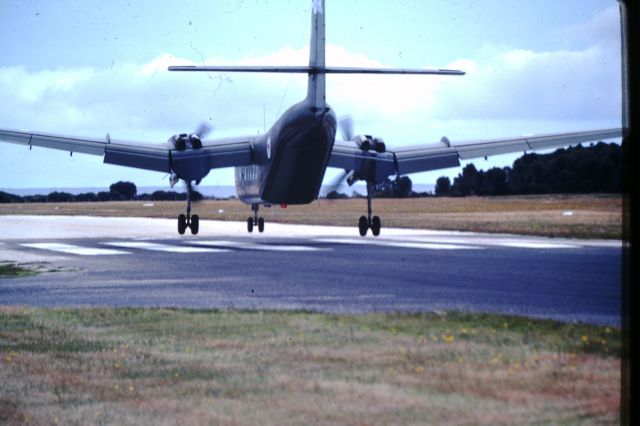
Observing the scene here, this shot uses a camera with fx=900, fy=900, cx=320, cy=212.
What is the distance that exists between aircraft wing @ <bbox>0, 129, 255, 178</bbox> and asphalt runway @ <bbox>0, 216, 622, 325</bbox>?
4.67 meters

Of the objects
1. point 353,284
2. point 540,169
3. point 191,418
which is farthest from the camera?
point 540,169

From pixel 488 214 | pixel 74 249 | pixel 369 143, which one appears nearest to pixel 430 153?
pixel 369 143

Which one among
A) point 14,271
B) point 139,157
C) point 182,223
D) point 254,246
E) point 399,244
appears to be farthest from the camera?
point 182,223

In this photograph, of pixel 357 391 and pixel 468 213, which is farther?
pixel 468 213

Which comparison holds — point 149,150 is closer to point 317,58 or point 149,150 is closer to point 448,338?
point 317,58

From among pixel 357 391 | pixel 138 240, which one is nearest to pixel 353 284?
pixel 357 391

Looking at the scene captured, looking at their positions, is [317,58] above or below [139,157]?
above

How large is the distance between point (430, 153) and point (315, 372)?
45.8m

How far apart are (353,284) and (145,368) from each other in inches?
555

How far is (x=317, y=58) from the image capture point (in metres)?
44.0

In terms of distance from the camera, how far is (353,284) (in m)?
26.4

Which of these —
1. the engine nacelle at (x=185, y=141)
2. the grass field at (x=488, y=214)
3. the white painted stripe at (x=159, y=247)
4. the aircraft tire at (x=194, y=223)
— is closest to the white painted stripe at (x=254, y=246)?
the white painted stripe at (x=159, y=247)

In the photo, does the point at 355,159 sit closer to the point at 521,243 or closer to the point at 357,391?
the point at 521,243

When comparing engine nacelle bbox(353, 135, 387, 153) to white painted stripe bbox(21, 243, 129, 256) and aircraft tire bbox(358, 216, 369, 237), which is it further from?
white painted stripe bbox(21, 243, 129, 256)
